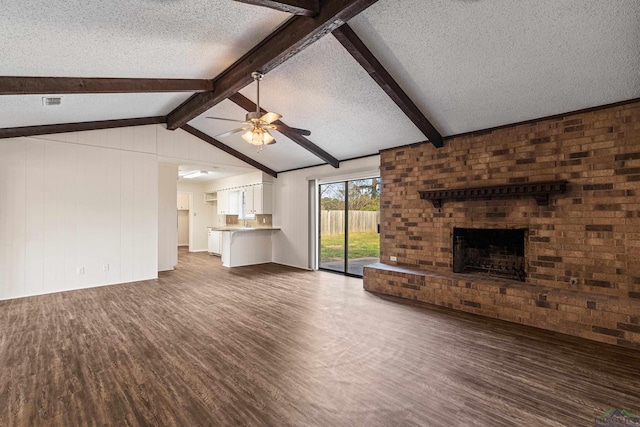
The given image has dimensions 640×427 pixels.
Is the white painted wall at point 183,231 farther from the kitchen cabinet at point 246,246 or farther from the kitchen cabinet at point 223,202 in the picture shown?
the kitchen cabinet at point 246,246

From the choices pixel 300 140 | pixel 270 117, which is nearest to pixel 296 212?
pixel 300 140

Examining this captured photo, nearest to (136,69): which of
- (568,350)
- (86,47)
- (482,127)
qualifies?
(86,47)

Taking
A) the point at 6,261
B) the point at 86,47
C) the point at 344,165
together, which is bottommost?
the point at 6,261

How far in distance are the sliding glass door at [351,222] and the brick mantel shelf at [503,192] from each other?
1697 millimetres

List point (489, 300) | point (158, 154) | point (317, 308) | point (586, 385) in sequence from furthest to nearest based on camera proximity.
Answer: point (158, 154)
point (317, 308)
point (489, 300)
point (586, 385)

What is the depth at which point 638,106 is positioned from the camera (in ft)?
10.7

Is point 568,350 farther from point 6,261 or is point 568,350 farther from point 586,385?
point 6,261

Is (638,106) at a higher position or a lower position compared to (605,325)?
higher

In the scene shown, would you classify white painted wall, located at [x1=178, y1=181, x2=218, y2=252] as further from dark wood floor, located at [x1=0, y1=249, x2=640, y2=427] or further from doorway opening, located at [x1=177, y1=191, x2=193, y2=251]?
dark wood floor, located at [x1=0, y1=249, x2=640, y2=427]

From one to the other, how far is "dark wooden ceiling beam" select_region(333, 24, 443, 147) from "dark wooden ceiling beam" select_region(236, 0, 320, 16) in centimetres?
42

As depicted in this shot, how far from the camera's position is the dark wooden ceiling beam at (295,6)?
8.01 feet

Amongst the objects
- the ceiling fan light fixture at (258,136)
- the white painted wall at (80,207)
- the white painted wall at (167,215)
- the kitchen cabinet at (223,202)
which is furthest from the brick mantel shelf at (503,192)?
the kitchen cabinet at (223,202)

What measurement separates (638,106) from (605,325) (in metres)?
2.42

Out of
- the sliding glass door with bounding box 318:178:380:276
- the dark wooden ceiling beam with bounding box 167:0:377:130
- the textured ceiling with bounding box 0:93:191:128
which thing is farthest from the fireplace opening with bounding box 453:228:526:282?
the textured ceiling with bounding box 0:93:191:128
